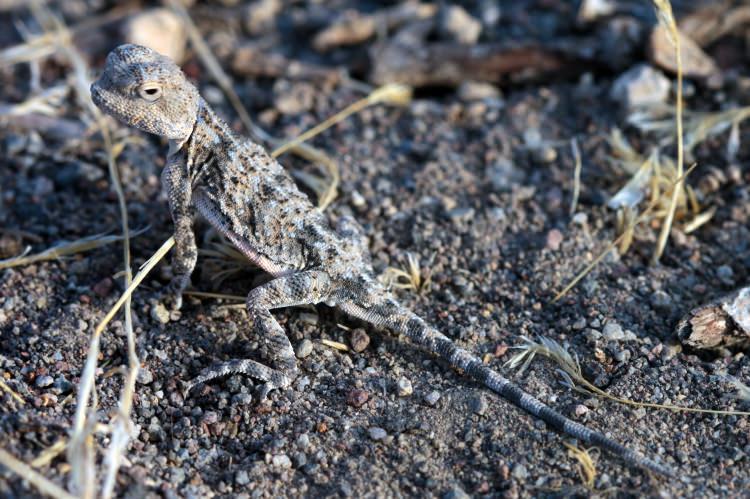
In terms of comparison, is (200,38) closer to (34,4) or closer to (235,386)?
(34,4)

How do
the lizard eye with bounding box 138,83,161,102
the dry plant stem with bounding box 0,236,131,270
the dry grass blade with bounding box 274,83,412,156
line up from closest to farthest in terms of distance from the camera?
1. the lizard eye with bounding box 138,83,161,102
2. the dry plant stem with bounding box 0,236,131,270
3. the dry grass blade with bounding box 274,83,412,156

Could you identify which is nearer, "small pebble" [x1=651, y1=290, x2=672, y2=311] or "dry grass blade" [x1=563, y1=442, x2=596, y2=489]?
"dry grass blade" [x1=563, y1=442, x2=596, y2=489]

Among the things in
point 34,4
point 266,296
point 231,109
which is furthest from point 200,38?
point 266,296


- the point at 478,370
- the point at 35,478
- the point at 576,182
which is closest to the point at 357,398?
the point at 478,370

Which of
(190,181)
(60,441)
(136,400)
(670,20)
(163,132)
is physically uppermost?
(670,20)

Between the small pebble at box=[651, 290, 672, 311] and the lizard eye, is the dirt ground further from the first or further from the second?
the lizard eye

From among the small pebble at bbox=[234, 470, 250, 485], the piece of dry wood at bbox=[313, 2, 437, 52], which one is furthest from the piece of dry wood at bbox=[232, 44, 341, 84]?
the small pebble at bbox=[234, 470, 250, 485]

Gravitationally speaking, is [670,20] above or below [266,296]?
above
